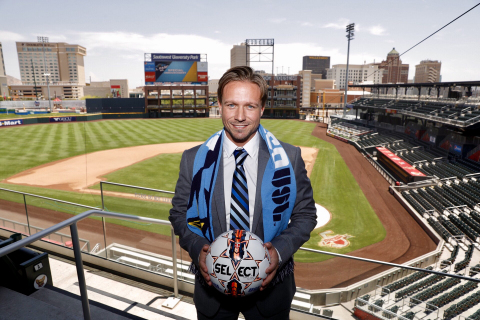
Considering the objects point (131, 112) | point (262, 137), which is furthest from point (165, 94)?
point (262, 137)

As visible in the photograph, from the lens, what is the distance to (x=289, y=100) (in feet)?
193

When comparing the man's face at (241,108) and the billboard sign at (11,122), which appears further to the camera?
the billboard sign at (11,122)

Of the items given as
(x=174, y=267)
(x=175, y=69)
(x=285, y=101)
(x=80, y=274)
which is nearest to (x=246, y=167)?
(x=80, y=274)

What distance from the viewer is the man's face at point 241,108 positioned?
1819 millimetres

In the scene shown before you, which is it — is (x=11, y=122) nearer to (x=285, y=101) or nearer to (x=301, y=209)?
(x=285, y=101)

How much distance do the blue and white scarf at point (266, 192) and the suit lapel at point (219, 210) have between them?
3 centimetres

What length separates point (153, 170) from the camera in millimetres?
21969

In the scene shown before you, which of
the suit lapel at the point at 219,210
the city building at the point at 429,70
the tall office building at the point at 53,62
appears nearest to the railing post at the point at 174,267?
the suit lapel at the point at 219,210

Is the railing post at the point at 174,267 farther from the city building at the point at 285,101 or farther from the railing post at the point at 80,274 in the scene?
the city building at the point at 285,101

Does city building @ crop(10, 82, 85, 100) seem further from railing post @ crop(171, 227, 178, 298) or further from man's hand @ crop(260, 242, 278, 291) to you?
man's hand @ crop(260, 242, 278, 291)

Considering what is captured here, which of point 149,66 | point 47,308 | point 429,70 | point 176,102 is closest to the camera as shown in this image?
point 47,308

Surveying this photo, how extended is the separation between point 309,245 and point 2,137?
3741cm

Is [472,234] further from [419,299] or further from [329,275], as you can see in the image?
[329,275]

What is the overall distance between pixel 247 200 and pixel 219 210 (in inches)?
7.6
